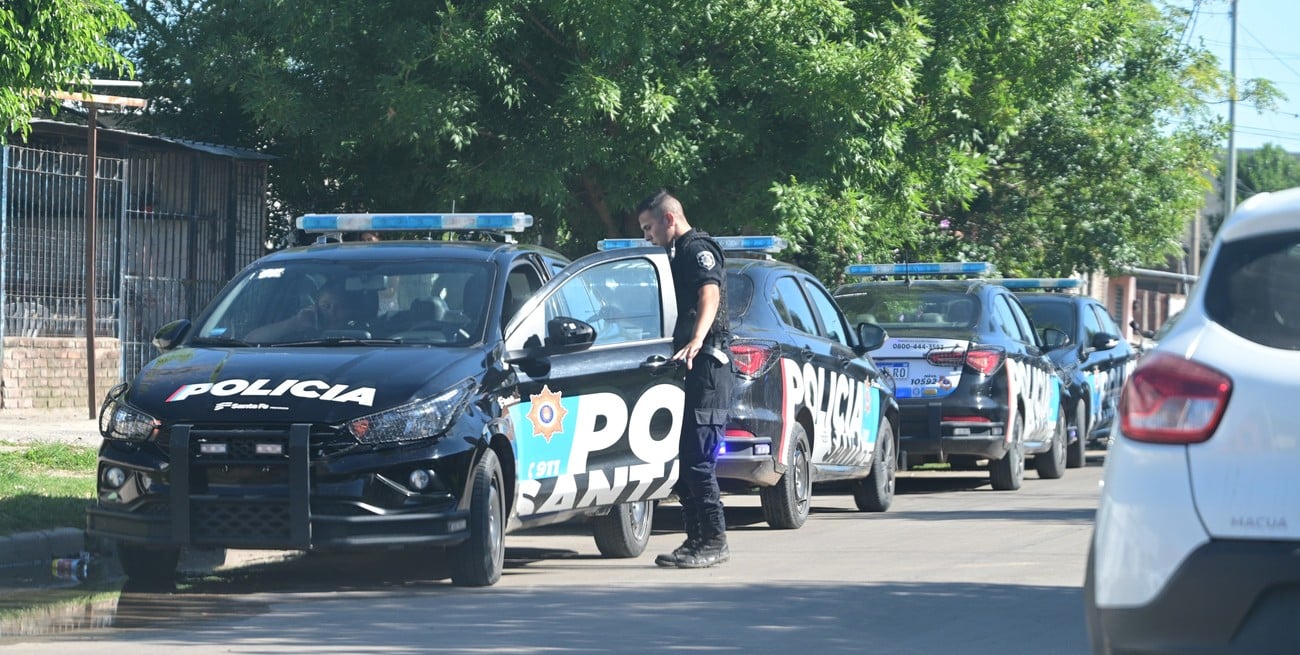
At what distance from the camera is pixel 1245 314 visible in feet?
14.5

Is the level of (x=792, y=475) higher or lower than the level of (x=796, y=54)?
lower

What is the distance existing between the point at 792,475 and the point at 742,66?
6.91 m

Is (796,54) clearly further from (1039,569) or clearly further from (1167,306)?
(1167,306)

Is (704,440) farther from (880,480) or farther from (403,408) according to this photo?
(880,480)

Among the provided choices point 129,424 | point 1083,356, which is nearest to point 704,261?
Answer: point 129,424

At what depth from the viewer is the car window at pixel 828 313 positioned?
12.0 metres

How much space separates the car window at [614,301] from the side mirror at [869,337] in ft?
10.2

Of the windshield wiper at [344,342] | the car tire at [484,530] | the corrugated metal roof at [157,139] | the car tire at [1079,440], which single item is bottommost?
the car tire at [1079,440]

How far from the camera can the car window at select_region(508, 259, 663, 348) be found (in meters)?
9.32

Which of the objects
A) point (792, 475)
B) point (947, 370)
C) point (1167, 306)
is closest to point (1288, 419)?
point (792, 475)

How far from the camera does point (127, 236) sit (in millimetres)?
18266

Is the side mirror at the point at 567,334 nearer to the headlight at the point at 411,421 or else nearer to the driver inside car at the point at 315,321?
the headlight at the point at 411,421

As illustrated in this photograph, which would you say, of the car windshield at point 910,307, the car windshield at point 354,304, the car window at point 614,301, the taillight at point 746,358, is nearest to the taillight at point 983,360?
the car windshield at point 910,307

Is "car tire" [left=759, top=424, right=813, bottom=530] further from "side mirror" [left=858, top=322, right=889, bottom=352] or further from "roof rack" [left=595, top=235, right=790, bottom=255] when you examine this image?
"roof rack" [left=595, top=235, right=790, bottom=255]
